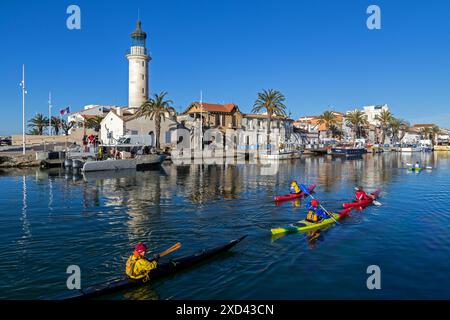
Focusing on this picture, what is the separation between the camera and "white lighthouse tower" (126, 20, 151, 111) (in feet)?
263

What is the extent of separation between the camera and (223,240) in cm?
1844

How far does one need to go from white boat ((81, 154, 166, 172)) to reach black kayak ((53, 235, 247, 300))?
3491 cm

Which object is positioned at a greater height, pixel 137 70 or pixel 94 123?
pixel 137 70

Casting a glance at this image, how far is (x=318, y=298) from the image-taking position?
12.4m

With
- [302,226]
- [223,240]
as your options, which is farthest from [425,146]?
[223,240]

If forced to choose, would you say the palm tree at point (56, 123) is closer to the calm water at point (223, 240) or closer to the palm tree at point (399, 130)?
the calm water at point (223, 240)

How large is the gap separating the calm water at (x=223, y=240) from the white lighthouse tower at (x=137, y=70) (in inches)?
1901

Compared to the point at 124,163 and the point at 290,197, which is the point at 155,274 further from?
the point at 124,163

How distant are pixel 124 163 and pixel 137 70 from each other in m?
35.7

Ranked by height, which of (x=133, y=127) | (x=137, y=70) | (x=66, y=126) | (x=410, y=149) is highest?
(x=137, y=70)

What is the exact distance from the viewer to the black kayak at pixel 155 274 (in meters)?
11.5

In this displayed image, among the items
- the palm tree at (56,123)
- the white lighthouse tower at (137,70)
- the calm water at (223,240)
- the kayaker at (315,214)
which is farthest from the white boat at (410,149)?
Answer: the kayaker at (315,214)
